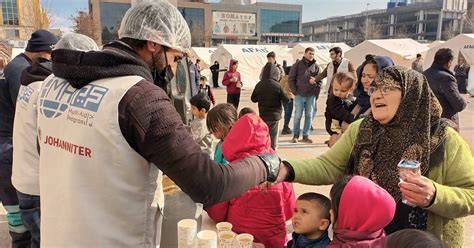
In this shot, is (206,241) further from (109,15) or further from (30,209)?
(109,15)

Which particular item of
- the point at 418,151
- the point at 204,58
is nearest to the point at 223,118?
the point at 418,151

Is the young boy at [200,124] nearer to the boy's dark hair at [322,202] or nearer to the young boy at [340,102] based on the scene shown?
the young boy at [340,102]

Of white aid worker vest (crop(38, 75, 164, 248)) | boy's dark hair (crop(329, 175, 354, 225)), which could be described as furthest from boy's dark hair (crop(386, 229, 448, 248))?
white aid worker vest (crop(38, 75, 164, 248))

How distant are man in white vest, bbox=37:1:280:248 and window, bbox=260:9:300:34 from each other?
94.6 metres

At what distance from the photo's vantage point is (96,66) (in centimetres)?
133

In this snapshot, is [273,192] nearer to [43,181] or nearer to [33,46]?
[43,181]

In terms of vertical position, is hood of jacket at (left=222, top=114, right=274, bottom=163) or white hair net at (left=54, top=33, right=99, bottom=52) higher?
white hair net at (left=54, top=33, right=99, bottom=52)

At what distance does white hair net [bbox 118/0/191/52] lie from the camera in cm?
147

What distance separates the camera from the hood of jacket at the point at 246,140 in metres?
2.20

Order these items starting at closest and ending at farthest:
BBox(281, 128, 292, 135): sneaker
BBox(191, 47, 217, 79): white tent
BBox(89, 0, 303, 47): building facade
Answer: BBox(281, 128, 292, 135): sneaker
BBox(191, 47, 217, 79): white tent
BBox(89, 0, 303, 47): building facade

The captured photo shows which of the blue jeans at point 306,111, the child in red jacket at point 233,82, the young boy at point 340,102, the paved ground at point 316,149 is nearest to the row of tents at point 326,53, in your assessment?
the paved ground at point 316,149

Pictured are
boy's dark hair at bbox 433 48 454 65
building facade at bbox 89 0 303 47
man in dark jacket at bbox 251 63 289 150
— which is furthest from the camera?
building facade at bbox 89 0 303 47

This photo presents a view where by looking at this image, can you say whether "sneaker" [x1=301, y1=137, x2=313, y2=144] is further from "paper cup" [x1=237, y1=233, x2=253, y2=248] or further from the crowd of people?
"paper cup" [x1=237, y1=233, x2=253, y2=248]

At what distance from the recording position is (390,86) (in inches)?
72.3
